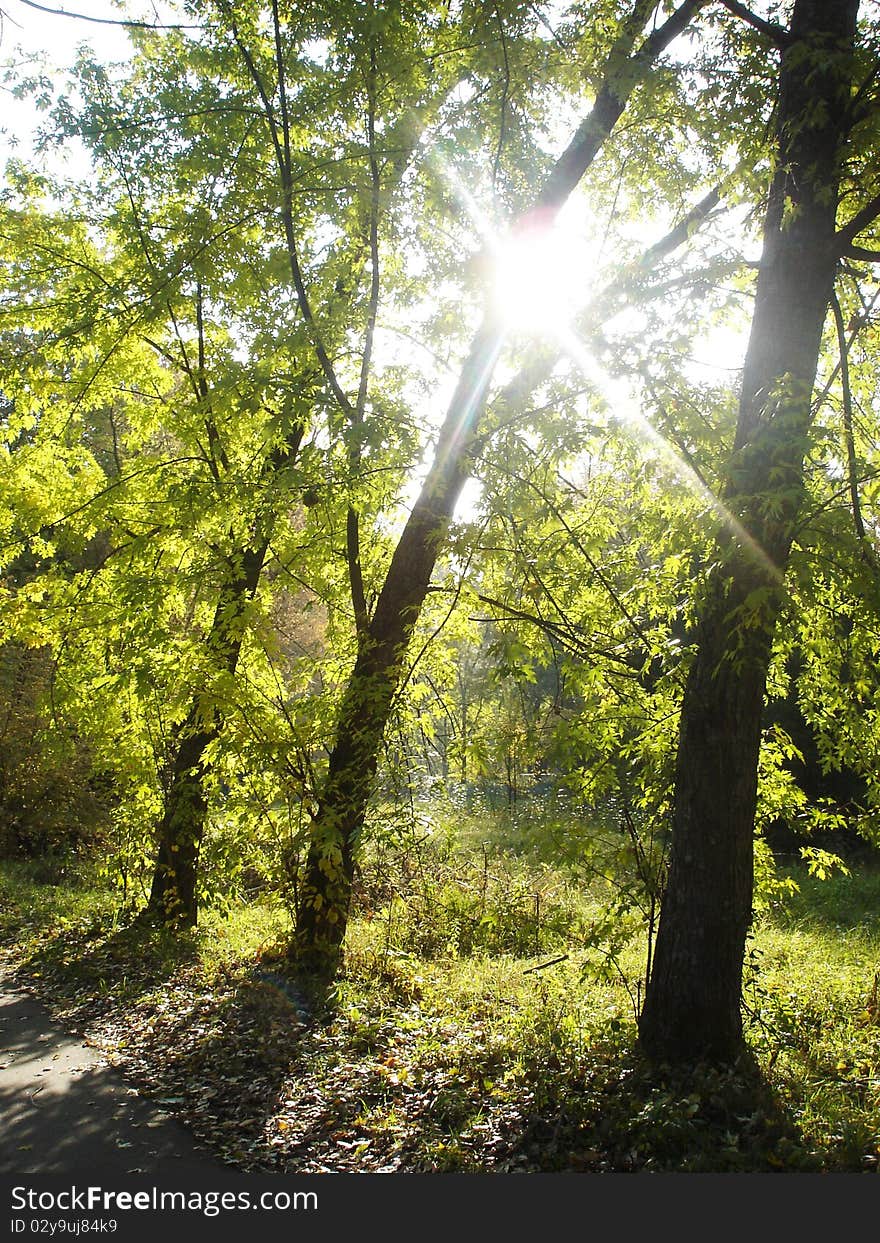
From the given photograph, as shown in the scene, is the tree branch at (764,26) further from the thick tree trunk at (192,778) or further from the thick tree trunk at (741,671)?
the thick tree trunk at (192,778)

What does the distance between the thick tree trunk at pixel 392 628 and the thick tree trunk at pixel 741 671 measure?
1.39 meters

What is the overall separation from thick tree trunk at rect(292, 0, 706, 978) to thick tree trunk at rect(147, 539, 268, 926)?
3.62 ft

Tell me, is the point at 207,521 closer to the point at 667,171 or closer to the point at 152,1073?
the point at 152,1073

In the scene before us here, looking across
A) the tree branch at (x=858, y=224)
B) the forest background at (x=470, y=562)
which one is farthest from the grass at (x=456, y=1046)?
the tree branch at (x=858, y=224)

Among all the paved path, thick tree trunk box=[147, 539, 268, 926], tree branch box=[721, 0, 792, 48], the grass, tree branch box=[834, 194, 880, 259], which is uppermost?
tree branch box=[721, 0, 792, 48]

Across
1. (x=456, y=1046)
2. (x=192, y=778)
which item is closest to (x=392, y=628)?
(x=192, y=778)

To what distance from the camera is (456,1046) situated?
5531 millimetres

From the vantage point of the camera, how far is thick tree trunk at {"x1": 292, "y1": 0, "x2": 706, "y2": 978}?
6246mm

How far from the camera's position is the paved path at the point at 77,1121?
13.9 ft

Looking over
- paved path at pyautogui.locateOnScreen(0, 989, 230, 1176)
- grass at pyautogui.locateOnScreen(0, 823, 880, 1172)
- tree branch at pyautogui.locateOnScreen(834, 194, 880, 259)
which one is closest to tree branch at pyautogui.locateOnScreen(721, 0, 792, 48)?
tree branch at pyautogui.locateOnScreen(834, 194, 880, 259)

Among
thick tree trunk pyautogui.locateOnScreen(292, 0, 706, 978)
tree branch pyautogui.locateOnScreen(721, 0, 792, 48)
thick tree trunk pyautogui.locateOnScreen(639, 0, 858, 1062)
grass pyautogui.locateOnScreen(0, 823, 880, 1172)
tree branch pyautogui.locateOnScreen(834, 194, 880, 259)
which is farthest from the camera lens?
thick tree trunk pyautogui.locateOnScreen(292, 0, 706, 978)

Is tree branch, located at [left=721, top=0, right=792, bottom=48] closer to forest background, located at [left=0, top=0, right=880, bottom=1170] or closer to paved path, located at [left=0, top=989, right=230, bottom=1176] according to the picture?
forest background, located at [left=0, top=0, right=880, bottom=1170]

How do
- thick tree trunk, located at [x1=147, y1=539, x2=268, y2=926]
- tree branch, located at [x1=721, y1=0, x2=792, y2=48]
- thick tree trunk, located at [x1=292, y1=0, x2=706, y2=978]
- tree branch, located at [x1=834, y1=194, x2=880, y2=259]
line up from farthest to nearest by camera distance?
1. thick tree trunk, located at [x1=147, y1=539, x2=268, y2=926]
2. thick tree trunk, located at [x1=292, y1=0, x2=706, y2=978]
3. tree branch, located at [x1=721, y1=0, x2=792, y2=48]
4. tree branch, located at [x1=834, y1=194, x2=880, y2=259]

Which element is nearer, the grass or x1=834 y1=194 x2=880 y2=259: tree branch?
the grass
